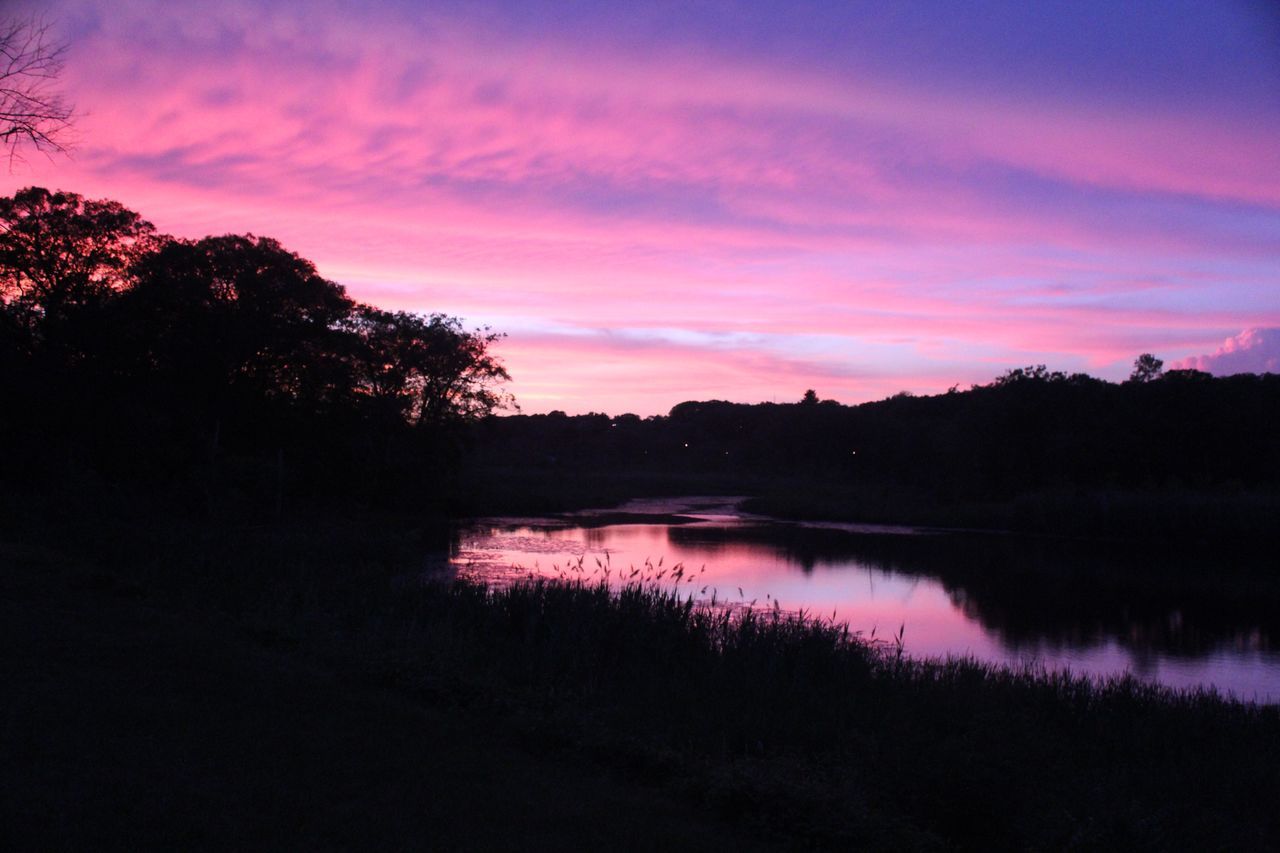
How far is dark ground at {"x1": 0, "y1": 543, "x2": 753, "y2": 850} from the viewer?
5.11 metres

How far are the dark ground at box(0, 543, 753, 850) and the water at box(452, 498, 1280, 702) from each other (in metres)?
7.54

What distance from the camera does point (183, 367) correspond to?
31156 mm

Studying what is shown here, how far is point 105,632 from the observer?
959 cm

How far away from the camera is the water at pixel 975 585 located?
728 inches

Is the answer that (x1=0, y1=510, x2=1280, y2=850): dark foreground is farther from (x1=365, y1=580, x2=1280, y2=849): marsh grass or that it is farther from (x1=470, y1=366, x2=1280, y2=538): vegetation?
(x1=470, y1=366, x2=1280, y2=538): vegetation

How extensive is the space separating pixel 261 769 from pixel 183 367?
2803 centimetres

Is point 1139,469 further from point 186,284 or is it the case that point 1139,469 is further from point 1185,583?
point 186,284

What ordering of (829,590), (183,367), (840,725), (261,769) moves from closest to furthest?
(261,769), (840,725), (829,590), (183,367)

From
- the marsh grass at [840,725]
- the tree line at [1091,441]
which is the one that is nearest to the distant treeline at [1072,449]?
the tree line at [1091,441]

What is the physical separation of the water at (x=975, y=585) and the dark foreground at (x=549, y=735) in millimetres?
2995

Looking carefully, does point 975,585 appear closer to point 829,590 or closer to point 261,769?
point 829,590

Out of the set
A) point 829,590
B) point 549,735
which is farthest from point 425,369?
point 549,735

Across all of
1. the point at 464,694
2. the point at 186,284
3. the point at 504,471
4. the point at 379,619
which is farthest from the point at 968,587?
the point at 504,471

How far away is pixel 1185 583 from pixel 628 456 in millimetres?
66541
